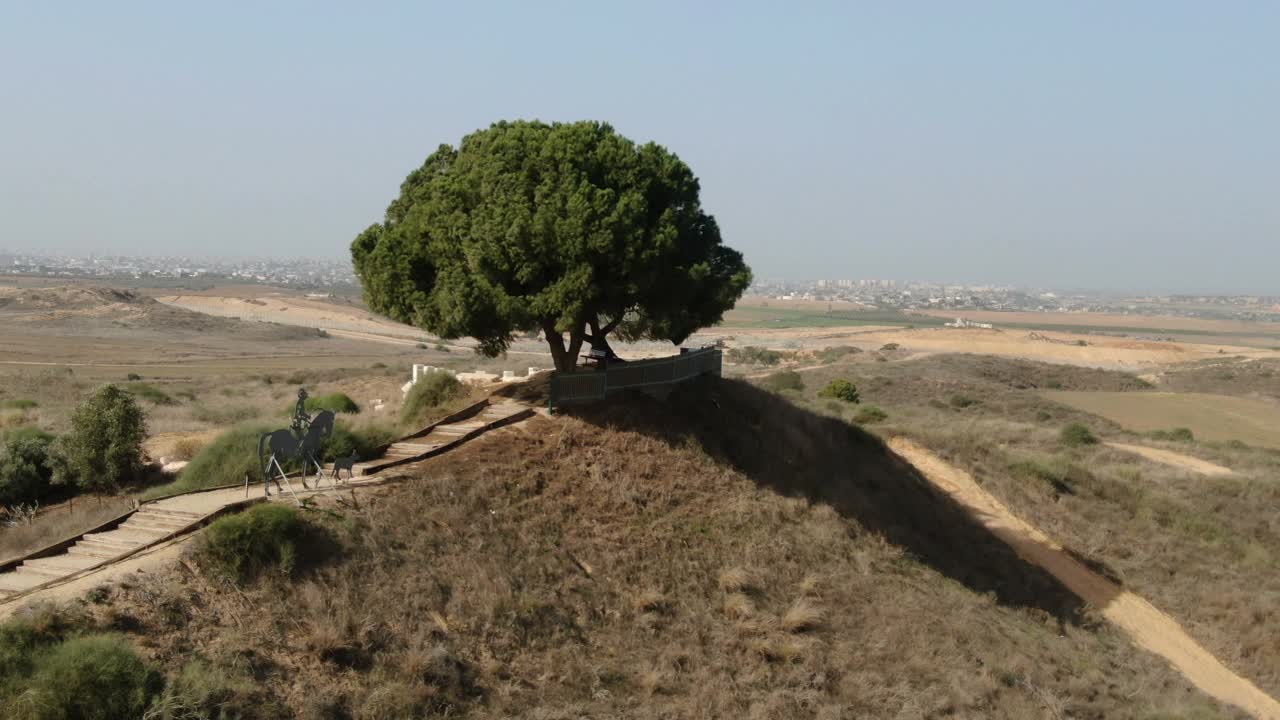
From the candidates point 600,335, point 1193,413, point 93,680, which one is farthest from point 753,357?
point 93,680

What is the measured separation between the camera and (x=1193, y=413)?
58.8 m

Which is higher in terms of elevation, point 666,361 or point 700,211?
point 700,211

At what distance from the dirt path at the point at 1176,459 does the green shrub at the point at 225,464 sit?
33526 millimetres

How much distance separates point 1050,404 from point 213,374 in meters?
52.8

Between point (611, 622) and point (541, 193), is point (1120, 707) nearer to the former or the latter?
point (611, 622)

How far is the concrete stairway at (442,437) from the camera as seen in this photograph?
16.9 m

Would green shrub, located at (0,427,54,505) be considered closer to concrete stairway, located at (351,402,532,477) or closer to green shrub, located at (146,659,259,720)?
concrete stairway, located at (351,402,532,477)

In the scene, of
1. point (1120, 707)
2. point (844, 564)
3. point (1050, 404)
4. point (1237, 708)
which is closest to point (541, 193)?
point (844, 564)

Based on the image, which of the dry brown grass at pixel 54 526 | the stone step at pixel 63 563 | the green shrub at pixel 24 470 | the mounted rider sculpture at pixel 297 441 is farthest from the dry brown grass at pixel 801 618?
the green shrub at pixel 24 470

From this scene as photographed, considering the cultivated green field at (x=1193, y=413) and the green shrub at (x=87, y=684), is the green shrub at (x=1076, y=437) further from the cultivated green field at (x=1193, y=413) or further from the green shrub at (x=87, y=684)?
the green shrub at (x=87, y=684)

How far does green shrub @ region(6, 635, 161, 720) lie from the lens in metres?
9.16

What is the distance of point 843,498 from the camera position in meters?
21.4

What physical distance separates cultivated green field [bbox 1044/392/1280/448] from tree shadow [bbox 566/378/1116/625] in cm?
3305

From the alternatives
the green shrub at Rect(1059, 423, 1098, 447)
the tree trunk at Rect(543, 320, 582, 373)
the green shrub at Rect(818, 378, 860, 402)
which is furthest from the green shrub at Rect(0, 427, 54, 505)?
the green shrub at Rect(818, 378, 860, 402)
